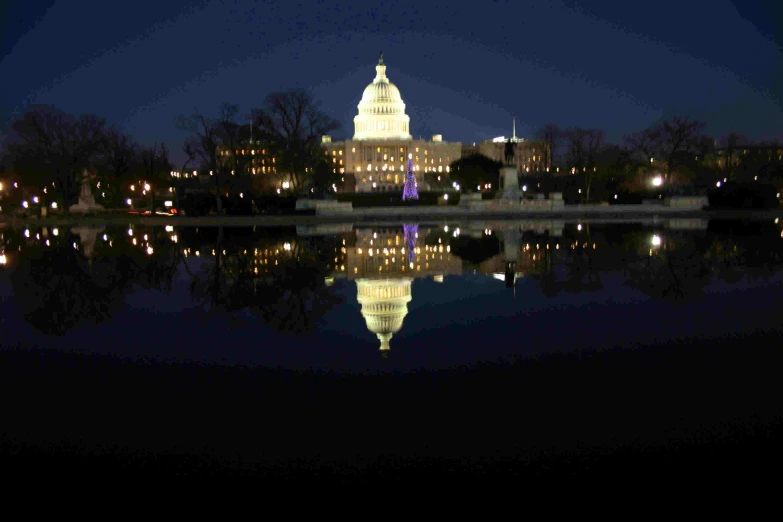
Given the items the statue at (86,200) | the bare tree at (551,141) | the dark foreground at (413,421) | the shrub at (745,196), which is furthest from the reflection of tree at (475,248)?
the bare tree at (551,141)

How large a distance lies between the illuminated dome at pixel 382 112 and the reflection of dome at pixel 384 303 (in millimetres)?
121271

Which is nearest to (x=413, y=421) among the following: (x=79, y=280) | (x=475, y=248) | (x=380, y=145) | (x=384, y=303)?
(x=384, y=303)

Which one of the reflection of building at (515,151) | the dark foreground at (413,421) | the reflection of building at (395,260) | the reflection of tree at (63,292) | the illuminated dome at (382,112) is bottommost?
→ the dark foreground at (413,421)

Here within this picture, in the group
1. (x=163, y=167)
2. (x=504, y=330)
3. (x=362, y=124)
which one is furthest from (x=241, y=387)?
(x=362, y=124)

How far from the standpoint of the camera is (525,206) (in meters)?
50.7

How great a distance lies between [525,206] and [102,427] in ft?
152

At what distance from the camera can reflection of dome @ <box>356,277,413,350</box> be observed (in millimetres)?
10133

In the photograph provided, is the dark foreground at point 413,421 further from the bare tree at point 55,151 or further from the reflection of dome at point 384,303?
the bare tree at point 55,151

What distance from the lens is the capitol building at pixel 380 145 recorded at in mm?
133625

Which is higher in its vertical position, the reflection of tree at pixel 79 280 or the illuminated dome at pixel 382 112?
the illuminated dome at pixel 382 112

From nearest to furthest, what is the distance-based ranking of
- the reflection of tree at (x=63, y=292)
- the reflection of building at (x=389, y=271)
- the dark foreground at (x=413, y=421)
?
the dark foreground at (x=413, y=421) < the reflection of building at (x=389, y=271) < the reflection of tree at (x=63, y=292)

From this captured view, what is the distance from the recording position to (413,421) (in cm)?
641

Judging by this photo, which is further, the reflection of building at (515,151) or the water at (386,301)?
the reflection of building at (515,151)

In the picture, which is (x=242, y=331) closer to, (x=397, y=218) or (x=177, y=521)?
(x=177, y=521)
